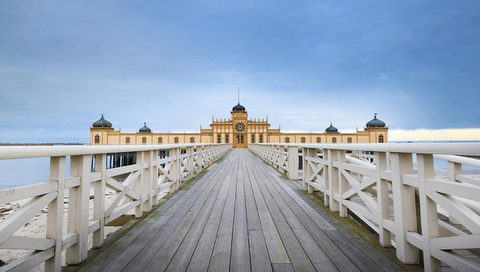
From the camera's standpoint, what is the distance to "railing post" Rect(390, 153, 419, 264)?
7.62 ft

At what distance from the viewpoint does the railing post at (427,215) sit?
2055mm

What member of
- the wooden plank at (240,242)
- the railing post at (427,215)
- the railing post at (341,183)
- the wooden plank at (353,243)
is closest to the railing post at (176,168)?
the wooden plank at (240,242)

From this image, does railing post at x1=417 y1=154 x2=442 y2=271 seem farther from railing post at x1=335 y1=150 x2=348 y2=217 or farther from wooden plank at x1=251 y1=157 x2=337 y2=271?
railing post at x1=335 y1=150 x2=348 y2=217

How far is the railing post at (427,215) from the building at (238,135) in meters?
50.2

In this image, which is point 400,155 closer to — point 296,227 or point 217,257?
point 296,227

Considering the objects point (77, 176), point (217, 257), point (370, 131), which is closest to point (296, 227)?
point (217, 257)

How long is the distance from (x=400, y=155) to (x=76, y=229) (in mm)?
3553

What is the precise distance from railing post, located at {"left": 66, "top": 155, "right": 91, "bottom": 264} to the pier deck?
0.14 m

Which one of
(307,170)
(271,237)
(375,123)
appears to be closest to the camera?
(271,237)

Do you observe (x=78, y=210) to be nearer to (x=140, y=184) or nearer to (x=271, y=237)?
(x=140, y=184)

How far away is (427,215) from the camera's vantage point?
207 centimetres

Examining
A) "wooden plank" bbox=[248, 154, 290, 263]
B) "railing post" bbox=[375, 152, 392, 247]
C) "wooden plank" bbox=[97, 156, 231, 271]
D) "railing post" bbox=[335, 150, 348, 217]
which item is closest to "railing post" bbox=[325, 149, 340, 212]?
"railing post" bbox=[335, 150, 348, 217]

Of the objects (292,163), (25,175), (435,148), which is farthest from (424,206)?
(25,175)

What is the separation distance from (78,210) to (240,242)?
189 cm
